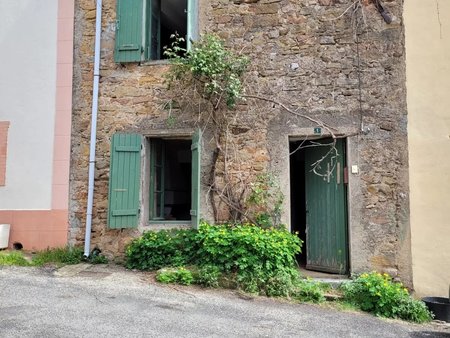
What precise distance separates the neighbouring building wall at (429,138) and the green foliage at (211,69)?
252 centimetres

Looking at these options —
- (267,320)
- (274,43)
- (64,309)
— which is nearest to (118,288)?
(64,309)

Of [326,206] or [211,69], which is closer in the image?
[211,69]

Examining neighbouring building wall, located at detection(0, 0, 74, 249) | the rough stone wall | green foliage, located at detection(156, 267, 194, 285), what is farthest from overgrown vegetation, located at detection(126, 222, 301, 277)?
neighbouring building wall, located at detection(0, 0, 74, 249)

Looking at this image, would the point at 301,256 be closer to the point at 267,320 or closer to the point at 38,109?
the point at 267,320

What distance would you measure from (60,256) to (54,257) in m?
0.09

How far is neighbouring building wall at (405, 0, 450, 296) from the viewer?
5.49 meters

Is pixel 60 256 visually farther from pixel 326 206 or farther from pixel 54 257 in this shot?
pixel 326 206

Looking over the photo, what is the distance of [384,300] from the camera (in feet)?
15.6

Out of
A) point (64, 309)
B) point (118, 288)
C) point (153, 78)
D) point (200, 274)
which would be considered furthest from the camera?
point (153, 78)

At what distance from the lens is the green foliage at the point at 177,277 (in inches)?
204

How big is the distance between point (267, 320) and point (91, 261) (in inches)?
125

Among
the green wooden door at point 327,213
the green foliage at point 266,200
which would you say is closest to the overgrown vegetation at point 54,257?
the green foliage at point 266,200

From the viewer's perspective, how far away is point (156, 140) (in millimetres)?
6504

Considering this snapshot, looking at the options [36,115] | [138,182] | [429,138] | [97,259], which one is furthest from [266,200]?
[36,115]
